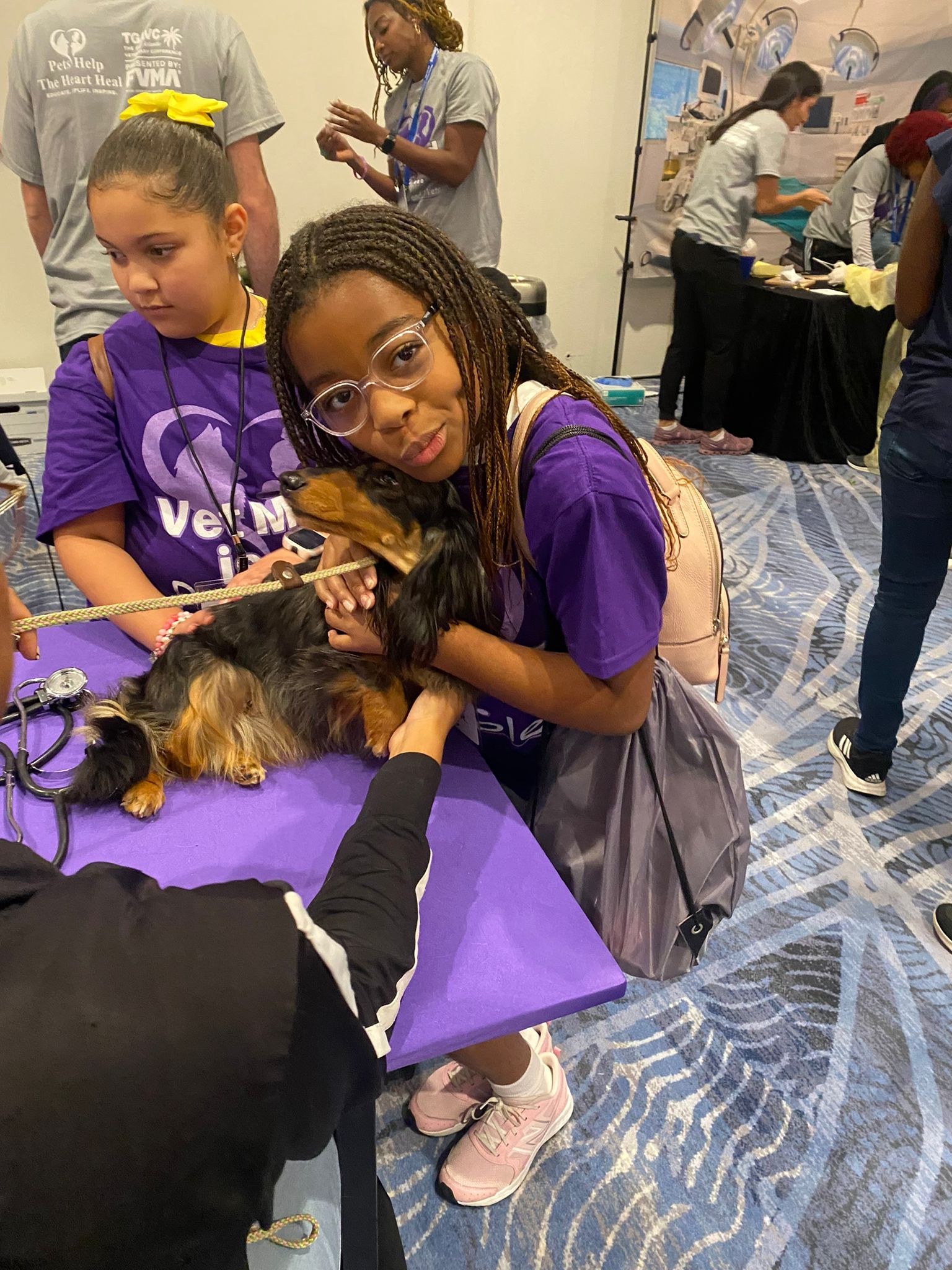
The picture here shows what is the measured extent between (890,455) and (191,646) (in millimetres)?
1742

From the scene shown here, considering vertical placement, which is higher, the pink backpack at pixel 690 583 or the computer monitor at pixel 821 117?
the computer monitor at pixel 821 117

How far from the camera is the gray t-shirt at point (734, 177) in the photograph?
409 centimetres

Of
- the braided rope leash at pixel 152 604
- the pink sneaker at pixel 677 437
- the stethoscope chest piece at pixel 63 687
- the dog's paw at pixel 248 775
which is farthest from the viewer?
the pink sneaker at pixel 677 437

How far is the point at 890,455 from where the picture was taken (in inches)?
73.4

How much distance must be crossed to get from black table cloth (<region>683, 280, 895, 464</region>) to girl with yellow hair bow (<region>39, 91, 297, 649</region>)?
395 cm

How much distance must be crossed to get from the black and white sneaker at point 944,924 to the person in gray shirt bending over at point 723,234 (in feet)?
11.9

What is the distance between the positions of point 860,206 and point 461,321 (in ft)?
16.0

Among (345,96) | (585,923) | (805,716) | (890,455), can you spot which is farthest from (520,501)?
(345,96)

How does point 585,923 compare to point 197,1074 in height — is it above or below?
below

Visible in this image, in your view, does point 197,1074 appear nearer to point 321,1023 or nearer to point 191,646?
point 321,1023

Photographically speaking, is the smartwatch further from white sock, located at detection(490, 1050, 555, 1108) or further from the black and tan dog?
white sock, located at detection(490, 1050, 555, 1108)

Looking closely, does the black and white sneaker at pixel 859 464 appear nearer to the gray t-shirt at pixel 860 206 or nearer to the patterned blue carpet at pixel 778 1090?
the gray t-shirt at pixel 860 206

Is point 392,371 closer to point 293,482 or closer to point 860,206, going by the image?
point 293,482

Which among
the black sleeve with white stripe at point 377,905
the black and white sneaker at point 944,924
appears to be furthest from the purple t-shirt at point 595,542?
the black and white sneaker at point 944,924
